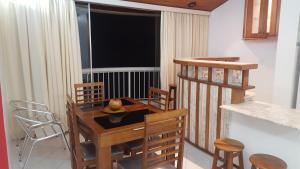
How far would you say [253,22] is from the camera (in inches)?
169

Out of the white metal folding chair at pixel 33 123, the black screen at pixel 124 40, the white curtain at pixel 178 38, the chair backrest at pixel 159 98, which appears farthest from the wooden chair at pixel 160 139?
the black screen at pixel 124 40

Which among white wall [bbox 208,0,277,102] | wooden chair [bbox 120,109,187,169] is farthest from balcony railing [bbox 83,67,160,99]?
wooden chair [bbox 120,109,187,169]

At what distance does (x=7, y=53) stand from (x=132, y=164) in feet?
8.56

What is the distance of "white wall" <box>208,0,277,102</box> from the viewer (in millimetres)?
4293

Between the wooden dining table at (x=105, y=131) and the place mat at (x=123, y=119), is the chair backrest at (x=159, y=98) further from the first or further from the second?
the wooden dining table at (x=105, y=131)

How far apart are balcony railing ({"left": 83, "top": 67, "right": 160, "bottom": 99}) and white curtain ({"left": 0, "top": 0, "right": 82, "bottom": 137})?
947mm

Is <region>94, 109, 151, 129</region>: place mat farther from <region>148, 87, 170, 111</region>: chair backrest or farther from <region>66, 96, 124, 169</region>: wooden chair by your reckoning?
<region>148, 87, 170, 111</region>: chair backrest

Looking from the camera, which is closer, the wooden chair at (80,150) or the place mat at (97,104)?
the wooden chair at (80,150)

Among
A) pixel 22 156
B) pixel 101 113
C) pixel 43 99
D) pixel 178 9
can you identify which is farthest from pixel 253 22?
pixel 22 156

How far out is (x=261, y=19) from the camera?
4039 millimetres

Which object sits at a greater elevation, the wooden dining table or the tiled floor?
the wooden dining table

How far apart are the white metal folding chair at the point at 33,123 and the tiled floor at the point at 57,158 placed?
0.13m

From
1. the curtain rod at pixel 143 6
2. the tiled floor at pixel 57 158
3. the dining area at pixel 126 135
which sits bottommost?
the tiled floor at pixel 57 158

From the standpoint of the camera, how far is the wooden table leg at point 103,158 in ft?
6.29
